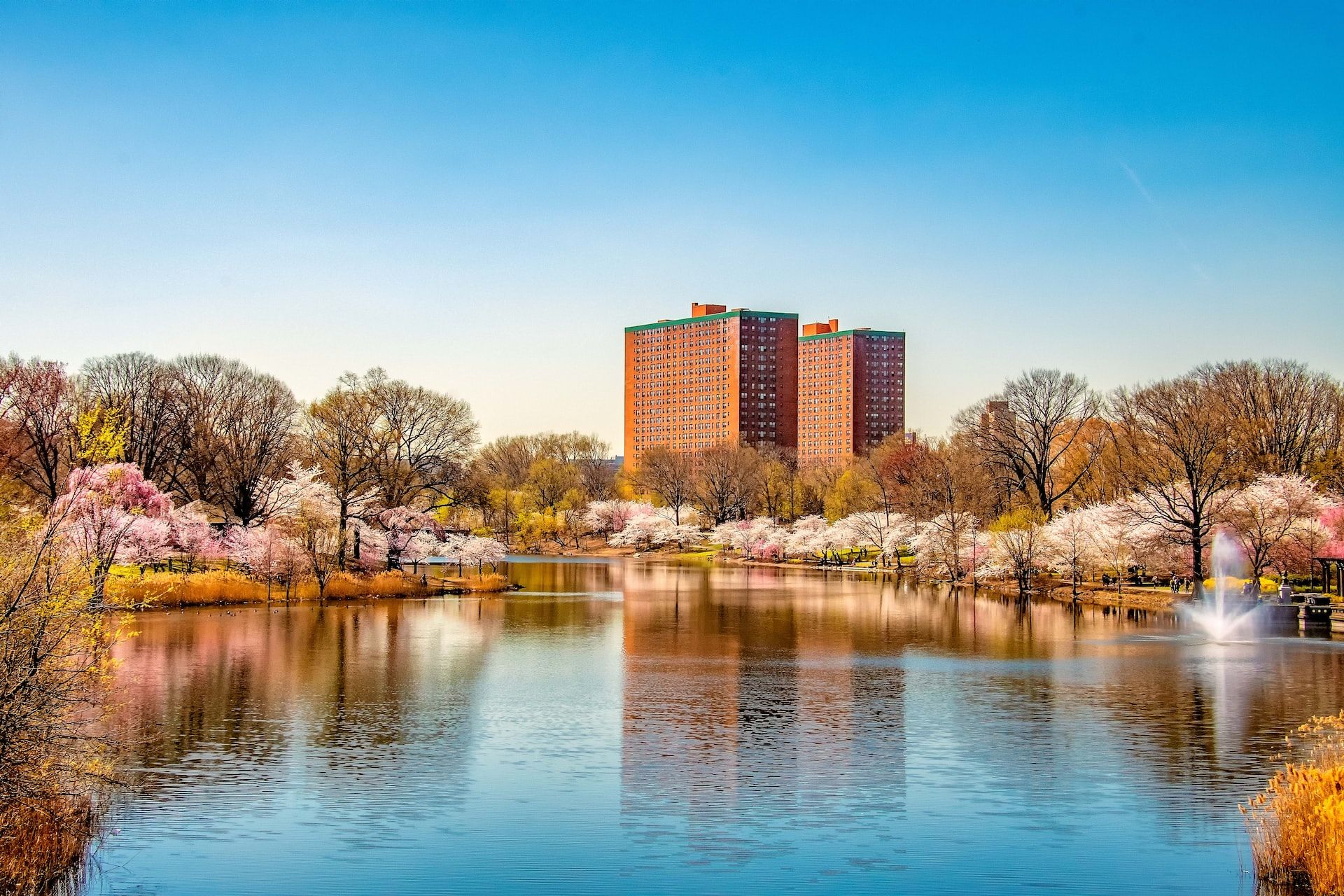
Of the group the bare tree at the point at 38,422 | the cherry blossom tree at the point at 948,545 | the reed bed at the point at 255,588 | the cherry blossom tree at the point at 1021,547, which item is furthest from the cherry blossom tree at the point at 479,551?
the cherry blossom tree at the point at 1021,547

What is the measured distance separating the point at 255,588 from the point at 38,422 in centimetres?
1196

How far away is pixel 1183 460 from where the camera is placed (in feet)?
182

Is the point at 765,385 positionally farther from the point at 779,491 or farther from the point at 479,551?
the point at 479,551

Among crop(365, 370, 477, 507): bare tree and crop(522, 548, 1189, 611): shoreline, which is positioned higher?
crop(365, 370, 477, 507): bare tree

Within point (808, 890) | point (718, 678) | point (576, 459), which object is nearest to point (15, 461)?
point (718, 678)

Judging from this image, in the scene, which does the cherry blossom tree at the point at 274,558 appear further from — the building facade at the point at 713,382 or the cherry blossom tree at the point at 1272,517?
the building facade at the point at 713,382

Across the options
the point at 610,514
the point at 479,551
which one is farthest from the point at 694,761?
the point at 610,514

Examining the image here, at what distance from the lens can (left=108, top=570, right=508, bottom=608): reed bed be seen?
47.2m

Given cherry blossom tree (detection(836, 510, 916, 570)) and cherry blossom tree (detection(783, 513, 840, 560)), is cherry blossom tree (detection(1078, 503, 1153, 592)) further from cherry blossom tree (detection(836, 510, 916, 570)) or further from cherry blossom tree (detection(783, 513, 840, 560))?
cherry blossom tree (detection(783, 513, 840, 560))

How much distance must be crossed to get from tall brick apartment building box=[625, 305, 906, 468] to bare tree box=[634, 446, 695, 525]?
36.6m

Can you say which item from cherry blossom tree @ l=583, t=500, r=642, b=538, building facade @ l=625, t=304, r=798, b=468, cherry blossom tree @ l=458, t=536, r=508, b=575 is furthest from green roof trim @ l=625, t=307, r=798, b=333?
cherry blossom tree @ l=458, t=536, r=508, b=575

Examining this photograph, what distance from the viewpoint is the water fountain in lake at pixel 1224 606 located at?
43.5 m

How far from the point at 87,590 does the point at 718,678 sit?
18.7 meters

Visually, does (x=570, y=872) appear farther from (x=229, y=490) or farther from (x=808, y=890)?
(x=229, y=490)
